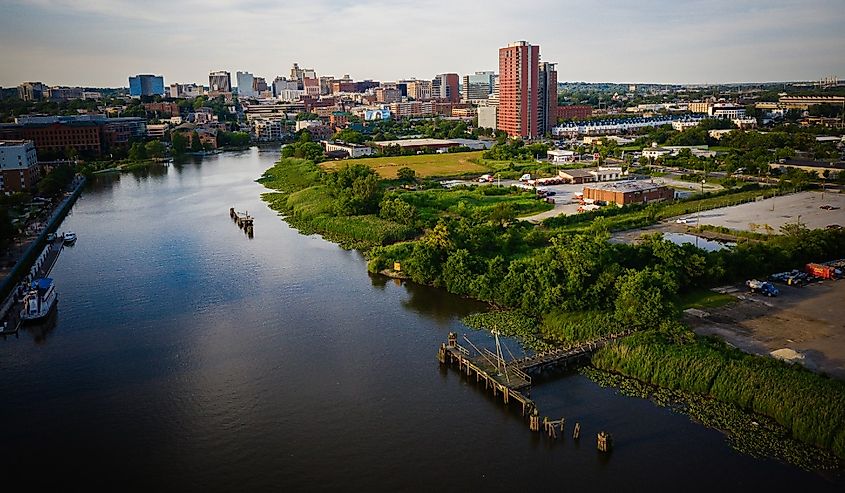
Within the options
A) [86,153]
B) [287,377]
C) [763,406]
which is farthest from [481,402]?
[86,153]

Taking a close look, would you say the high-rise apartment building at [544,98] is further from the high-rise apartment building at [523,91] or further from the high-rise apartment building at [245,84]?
the high-rise apartment building at [245,84]

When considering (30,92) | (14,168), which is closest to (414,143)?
(14,168)

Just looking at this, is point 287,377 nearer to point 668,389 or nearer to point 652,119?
point 668,389

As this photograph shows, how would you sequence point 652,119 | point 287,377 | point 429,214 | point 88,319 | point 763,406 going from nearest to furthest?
point 763,406 → point 287,377 → point 88,319 → point 429,214 → point 652,119

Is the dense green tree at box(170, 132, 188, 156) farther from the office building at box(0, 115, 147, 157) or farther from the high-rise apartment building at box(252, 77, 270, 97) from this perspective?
the high-rise apartment building at box(252, 77, 270, 97)

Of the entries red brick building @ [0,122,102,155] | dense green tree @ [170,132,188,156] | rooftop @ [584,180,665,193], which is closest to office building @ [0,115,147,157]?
red brick building @ [0,122,102,155]

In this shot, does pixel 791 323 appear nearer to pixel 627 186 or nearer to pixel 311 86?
pixel 627 186
